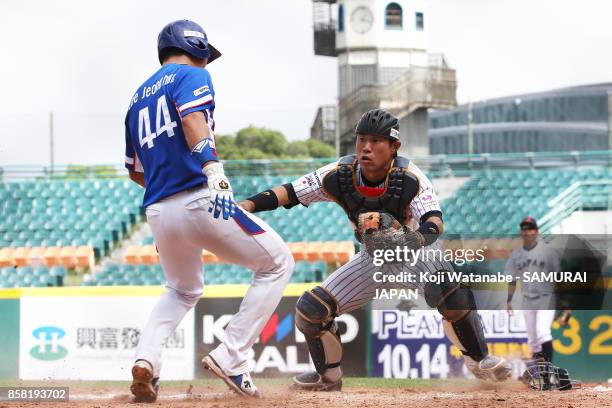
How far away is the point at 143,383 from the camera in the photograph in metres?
6.23

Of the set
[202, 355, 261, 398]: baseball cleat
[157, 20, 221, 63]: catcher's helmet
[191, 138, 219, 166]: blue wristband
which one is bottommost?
[202, 355, 261, 398]: baseball cleat

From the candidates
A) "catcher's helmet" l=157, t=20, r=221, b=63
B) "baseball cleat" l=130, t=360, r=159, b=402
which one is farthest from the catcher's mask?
"catcher's helmet" l=157, t=20, r=221, b=63

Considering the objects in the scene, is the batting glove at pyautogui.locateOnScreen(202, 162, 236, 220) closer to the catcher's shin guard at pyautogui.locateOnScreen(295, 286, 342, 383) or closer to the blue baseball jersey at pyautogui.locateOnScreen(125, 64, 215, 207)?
the blue baseball jersey at pyautogui.locateOnScreen(125, 64, 215, 207)

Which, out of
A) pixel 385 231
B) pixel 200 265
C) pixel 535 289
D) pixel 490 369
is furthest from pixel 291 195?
pixel 535 289

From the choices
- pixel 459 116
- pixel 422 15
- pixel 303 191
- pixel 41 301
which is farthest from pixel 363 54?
pixel 303 191

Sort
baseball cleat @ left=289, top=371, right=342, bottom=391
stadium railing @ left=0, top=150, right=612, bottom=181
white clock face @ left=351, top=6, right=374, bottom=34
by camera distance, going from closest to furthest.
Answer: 1. baseball cleat @ left=289, top=371, right=342, bottom=391
2. stadium railing @ left=0, top=150, right=612, bottom=181
3. white clock face @ left=351, top=6, right=374, bottom=34

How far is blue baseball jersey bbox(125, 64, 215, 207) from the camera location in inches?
238

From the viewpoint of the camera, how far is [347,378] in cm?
1120

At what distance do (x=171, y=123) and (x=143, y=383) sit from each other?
1592 millimetres

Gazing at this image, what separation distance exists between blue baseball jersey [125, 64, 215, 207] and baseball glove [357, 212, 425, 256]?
125cm

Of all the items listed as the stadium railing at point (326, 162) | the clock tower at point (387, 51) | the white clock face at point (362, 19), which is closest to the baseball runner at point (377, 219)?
the stadium railing at point (326, 162)

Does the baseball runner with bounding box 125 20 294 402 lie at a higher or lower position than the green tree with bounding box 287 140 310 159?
lower

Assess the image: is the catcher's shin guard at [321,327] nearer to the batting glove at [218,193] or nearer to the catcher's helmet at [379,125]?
the catcher's helmet at [379,125]

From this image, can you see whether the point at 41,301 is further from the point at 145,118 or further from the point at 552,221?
the point at 552,221
